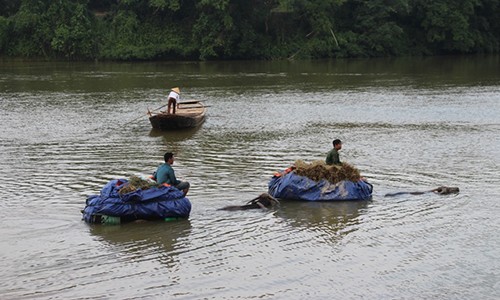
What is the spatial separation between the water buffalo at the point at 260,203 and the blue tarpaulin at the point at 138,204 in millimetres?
1082

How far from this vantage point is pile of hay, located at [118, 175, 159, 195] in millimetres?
11570

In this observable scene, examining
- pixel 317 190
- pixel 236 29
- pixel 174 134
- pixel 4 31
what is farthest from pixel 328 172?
pixel 4 31

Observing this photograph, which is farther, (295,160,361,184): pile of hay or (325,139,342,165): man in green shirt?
(325,139,342,165): man in green shirt

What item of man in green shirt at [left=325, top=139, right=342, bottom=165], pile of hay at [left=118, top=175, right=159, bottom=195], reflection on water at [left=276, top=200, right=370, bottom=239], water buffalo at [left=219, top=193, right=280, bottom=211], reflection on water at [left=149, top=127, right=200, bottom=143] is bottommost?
reflection on water at [left=149, top=127, right=200, bottom=143]

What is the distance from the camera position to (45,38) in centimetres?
5556

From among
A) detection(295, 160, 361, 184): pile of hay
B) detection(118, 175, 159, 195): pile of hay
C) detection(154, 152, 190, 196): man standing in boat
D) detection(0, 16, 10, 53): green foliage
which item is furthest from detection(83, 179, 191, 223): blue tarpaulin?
detection(0, 16, 10, 53): green foliage

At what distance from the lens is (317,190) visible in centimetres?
1331

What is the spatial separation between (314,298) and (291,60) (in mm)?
47744

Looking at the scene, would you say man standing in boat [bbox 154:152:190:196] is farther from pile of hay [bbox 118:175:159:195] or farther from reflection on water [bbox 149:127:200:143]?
reflection on water [bbox 149:127:200:143]

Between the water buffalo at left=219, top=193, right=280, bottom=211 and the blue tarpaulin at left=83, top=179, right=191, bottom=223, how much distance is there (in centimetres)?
108

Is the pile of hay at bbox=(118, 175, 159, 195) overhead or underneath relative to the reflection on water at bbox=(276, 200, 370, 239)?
overhead

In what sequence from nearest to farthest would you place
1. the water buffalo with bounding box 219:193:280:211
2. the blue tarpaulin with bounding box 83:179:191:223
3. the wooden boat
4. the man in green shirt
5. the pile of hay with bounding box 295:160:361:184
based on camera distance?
the blue tarpaulin with bounding box 83:179:191:223 → the water buffalo with bounding box 219:193:280:211 → the pile of hay with bounding box 295:160:361:184 → the man in green shirt → the wooden boat

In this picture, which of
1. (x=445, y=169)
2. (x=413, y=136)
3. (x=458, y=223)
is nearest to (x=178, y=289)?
(x=458, y=223)

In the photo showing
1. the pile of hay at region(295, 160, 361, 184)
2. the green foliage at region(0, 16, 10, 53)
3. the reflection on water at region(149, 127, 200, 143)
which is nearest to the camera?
the pile of hay at region(295, 160, 361, 184)
